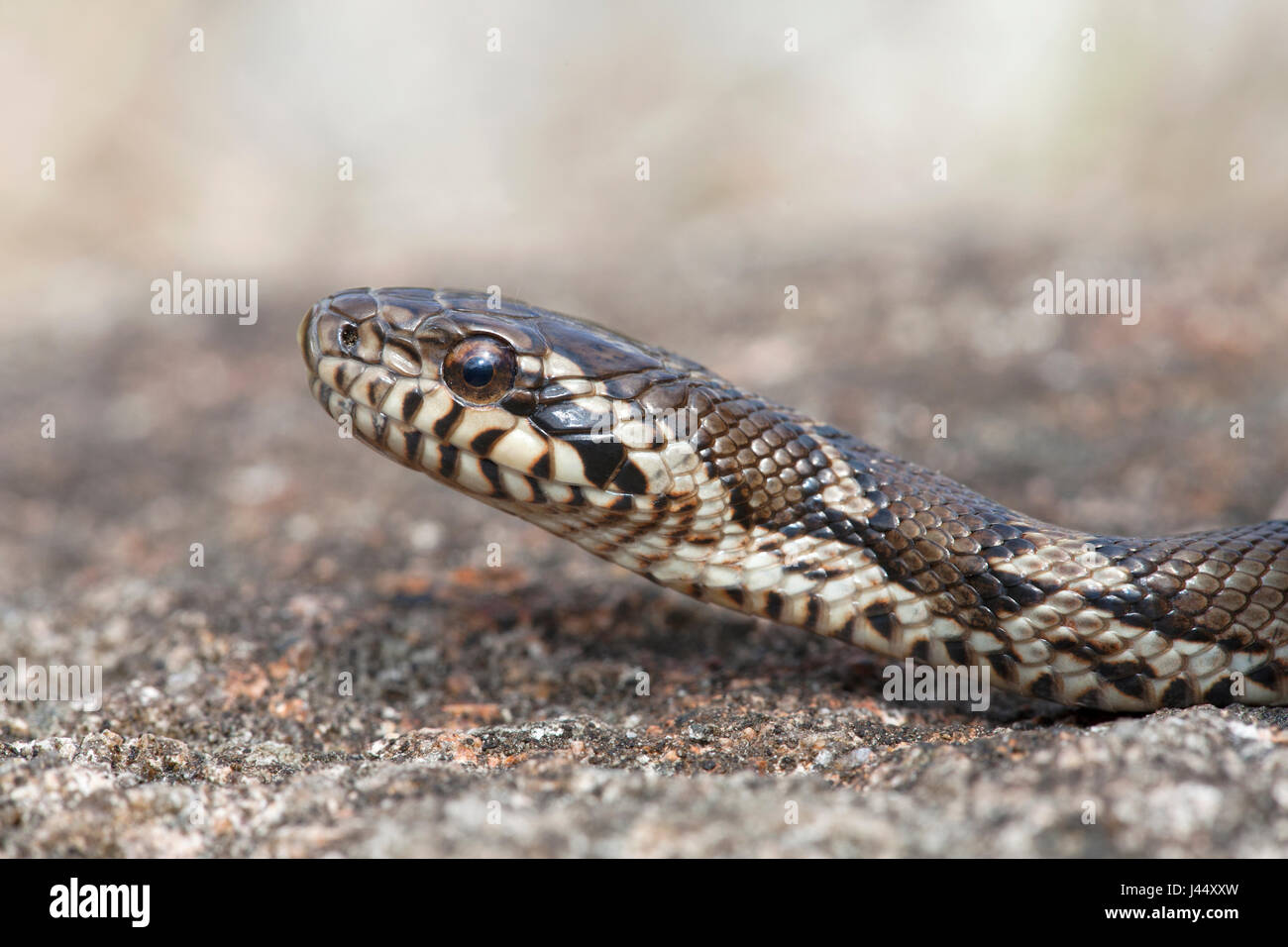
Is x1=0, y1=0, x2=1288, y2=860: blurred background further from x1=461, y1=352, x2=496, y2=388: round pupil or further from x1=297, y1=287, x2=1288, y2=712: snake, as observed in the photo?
x1=461, y1=352, x2=496, y2=388: round pupil

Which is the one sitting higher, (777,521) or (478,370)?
(478,370)

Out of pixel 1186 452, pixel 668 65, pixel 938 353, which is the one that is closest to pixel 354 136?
pixel 668 65

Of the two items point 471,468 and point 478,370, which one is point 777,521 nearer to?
point 471,468

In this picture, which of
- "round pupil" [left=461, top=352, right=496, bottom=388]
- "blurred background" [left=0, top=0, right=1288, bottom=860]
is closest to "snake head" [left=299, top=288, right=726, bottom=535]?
"round pupil" [left=461, top=352, right=496, bottom=388]

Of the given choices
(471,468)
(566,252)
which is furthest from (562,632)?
(566,252)

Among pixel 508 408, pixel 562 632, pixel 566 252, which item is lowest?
pixel 562 632

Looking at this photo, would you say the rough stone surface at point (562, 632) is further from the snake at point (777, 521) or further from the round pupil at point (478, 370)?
the round pupil at point (478, 370)

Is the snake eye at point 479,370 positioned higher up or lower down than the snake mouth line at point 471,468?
higher up

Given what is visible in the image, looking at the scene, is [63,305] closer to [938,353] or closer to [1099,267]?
[938,353]

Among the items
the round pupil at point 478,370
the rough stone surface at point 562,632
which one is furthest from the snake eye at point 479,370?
the rough stone surface at point 562,632
